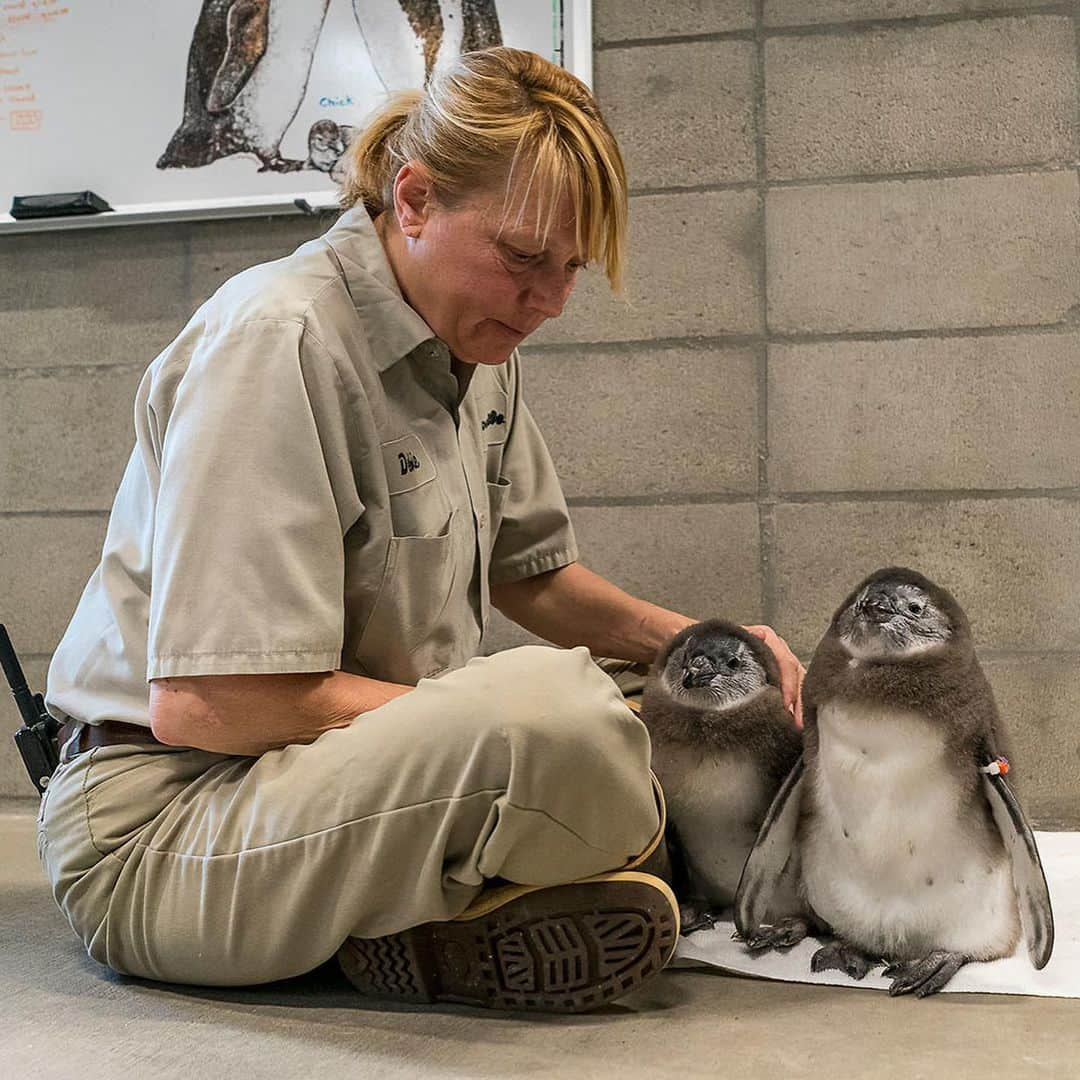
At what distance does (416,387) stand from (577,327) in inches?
34.4

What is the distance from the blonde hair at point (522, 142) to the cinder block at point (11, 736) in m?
1.49

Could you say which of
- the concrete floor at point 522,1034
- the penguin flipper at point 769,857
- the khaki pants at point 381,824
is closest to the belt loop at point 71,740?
the khaki pants at point 381,824

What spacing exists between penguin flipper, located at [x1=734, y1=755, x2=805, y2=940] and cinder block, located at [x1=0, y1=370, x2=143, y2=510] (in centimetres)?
153

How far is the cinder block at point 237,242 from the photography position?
2.42 meters

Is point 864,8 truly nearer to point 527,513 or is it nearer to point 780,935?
point 527,513

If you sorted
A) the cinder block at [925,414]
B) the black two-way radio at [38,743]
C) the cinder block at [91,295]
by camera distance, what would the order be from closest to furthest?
the black two-way radio at [38,743] → the cinder block at [925,414] → the cinder block at [91,295]

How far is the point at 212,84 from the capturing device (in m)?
2.42

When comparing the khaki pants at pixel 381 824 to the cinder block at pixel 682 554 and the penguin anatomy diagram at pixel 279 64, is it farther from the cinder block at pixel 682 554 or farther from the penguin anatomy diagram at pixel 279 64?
the penguin anatomy diagram at pixel 279 64

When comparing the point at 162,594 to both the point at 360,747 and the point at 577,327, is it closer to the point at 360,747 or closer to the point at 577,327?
the point at 360,747

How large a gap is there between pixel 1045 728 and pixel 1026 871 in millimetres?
849

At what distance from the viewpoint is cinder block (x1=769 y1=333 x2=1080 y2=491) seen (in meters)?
2.21

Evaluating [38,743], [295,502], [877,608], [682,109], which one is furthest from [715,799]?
[682,109]

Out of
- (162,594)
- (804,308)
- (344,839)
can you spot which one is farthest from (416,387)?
(804,308)

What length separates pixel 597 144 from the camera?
4.72 feet
